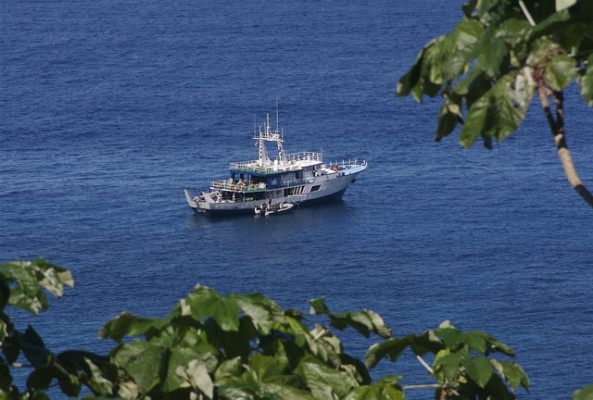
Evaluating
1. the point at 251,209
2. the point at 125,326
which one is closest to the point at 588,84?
the point at 125,326

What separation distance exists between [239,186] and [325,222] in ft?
29.2

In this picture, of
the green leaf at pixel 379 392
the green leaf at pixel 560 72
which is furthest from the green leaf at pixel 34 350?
the green leaf at pixel 560 72

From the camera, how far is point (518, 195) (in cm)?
13975

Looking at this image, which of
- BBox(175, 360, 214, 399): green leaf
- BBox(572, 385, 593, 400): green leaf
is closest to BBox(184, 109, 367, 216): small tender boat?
BBox(175, 360, 214, 399): green leaf

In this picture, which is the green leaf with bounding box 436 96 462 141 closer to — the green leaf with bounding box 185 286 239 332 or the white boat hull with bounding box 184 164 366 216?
the green leaf with bounding box 185 286 239 332

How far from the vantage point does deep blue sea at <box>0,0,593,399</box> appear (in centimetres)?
10325

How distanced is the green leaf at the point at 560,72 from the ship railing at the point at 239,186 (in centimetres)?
13214

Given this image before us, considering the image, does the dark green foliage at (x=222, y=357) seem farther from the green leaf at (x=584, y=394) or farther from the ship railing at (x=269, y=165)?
the ship railing at (x=269, y=165)

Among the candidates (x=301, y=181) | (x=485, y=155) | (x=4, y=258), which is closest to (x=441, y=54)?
(x=4, y=258)

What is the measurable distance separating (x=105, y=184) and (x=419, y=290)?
150 feet

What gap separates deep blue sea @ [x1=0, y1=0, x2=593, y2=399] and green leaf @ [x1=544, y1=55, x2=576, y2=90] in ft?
215

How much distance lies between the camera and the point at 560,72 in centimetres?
1059

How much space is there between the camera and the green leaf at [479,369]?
12.7m

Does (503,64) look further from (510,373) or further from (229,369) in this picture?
(229,369)
